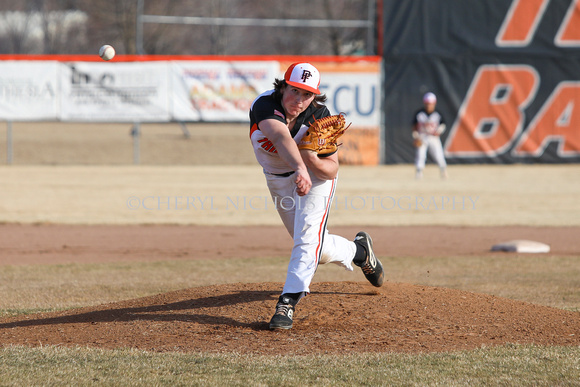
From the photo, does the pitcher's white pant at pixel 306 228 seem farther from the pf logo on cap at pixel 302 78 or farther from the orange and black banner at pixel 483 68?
the orange and black banner at pixel 483 68

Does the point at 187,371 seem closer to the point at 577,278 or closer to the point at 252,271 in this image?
the point at 252,271

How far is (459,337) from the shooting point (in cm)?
449

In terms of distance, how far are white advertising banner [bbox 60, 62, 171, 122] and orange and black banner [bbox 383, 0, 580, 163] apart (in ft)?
19.0

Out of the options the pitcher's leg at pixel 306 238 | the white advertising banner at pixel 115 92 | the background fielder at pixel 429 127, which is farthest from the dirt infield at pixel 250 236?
the white advertising banner at pixel 115 92

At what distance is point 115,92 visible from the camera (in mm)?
18094

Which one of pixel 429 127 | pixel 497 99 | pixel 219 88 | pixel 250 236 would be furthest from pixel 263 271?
pixel 497 99

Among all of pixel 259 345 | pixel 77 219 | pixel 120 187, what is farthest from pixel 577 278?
pixel 120 187

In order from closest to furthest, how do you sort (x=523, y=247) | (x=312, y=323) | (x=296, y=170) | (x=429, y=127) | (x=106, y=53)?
(x=296, y=170) < (x=312, y=323) < (x=106, y=53) < (x=523, y=247) < (x=429, y=127)

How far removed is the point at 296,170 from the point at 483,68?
15534 mm

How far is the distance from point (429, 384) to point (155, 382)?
1.35m

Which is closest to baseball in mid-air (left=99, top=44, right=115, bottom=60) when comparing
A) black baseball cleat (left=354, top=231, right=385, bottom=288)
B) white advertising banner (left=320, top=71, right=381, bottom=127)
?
black baseball cleat (left=354, top=231, right=385, bottom=288)

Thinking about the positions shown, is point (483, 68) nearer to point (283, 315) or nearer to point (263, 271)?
point (263, 271)

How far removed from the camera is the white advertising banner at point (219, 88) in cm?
1831

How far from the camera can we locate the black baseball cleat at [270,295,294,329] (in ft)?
14.7
